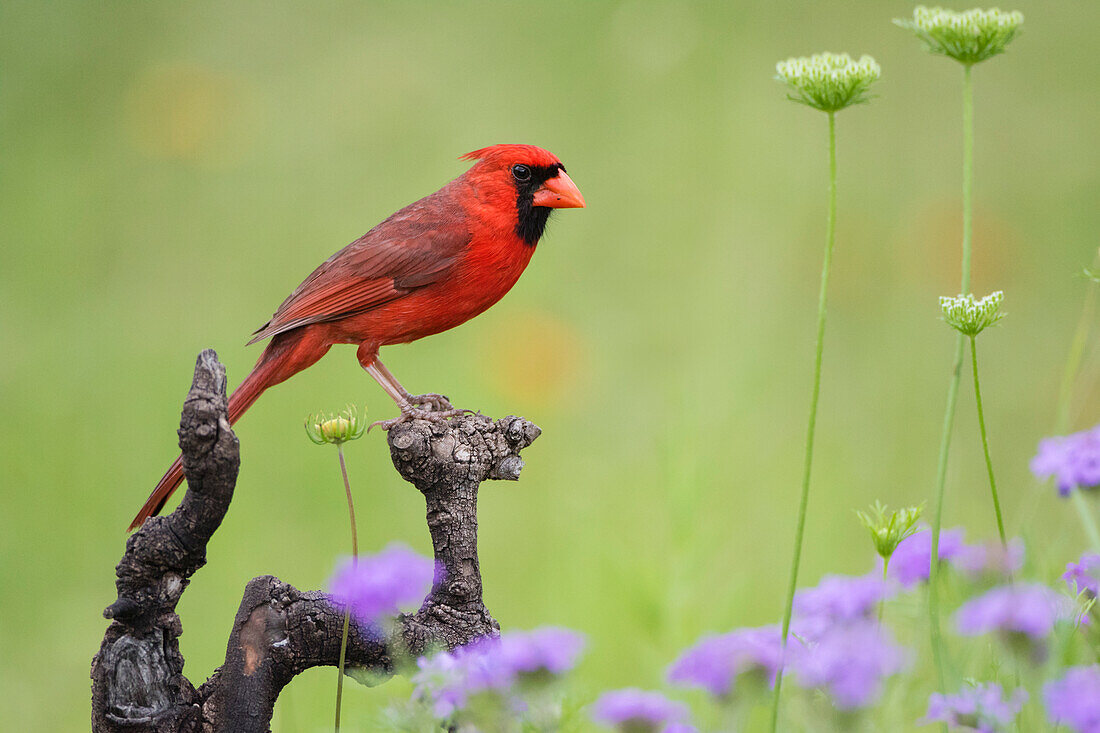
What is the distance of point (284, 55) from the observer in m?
5.38

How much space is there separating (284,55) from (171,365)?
5.79ft

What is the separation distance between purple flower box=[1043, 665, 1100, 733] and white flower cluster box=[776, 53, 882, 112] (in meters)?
0.70

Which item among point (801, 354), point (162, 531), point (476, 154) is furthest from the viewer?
point (801, 354)

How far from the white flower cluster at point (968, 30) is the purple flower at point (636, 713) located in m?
0.90

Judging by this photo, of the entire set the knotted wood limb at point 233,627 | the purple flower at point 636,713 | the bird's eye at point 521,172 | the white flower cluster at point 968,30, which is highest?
the bird's eye at point 521,172

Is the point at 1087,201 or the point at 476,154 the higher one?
the point at 1087,201

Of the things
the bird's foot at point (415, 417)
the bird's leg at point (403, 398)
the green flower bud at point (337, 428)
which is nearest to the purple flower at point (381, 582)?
the green flower bud at point (337, 428)

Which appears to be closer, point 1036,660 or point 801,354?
point 1036,660

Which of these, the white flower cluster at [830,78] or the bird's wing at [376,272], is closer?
the white flower cluster at [830,78]

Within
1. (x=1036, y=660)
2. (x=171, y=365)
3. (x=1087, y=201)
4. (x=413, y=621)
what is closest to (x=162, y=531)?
(x=413, y=621)

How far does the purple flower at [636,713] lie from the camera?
1.17 m

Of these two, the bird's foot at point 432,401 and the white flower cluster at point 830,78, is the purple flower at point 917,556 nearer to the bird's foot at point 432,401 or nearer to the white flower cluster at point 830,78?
the white flower cluster at point 830,78

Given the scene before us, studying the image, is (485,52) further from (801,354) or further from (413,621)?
(413,621)

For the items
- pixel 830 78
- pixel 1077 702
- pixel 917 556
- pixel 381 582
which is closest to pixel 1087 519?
pixel 917 556
